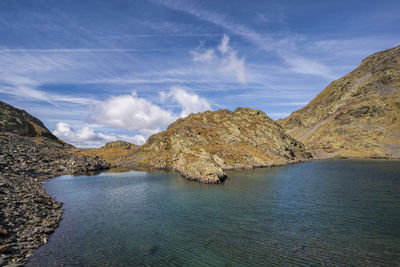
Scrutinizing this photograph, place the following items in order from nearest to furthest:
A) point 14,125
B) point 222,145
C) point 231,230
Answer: point 231,230 → point 222,145 → point 14,125

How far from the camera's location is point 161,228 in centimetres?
3522

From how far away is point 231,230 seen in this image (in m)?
33.6

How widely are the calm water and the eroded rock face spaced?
42.5 m

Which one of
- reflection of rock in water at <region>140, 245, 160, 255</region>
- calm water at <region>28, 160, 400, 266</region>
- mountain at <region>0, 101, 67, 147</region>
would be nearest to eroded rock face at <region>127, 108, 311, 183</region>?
calm water at <region>28, 160, 400, 266</region>

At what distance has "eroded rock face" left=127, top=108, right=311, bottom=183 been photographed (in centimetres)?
12175

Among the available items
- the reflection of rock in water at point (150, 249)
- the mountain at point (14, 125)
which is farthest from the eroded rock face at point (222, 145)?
the mountain at point (14, 125)

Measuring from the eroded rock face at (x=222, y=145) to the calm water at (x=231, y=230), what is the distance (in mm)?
42541

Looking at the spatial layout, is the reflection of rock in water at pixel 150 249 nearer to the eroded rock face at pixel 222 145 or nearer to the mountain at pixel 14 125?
the eroded rock face at pixel 222 145

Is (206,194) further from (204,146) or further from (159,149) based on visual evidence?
(159,149)

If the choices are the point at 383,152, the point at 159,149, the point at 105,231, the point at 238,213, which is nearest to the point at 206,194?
the point at 238,213

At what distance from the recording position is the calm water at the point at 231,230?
25375 millimetres

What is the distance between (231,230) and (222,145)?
106 metres

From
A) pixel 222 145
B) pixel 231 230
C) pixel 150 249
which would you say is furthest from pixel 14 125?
pixel 231 230

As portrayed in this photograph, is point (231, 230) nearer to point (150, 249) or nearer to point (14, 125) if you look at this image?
point (150, 249)
